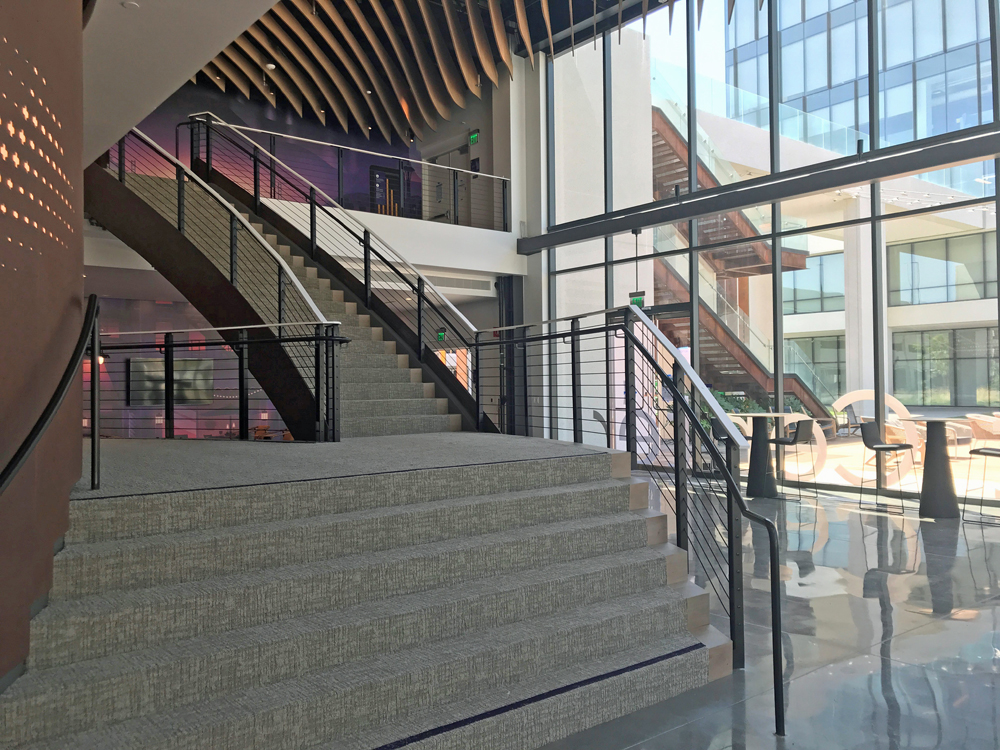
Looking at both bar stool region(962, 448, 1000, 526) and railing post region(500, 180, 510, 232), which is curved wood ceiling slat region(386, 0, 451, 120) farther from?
bar stool region(962, 448, 1000, 526)

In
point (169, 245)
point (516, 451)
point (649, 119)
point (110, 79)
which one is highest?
point (649, 119)

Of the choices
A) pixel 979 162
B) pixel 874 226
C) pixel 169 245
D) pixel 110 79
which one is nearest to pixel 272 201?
pixel 169 245

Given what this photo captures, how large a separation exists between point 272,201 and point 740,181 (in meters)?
5.62

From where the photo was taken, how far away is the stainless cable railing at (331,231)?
7.47m

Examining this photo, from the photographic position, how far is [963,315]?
26.7ft

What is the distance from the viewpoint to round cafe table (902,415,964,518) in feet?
24.3

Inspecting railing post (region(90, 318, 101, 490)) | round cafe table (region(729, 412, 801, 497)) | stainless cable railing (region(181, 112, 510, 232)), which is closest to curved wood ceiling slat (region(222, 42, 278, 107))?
stainless cable railing (region(181, 112, 510, 232))

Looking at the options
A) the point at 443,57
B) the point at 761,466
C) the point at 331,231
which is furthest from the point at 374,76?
the point at 761,466

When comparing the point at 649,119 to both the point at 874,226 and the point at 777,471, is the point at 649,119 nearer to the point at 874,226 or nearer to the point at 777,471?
the point at 874,226

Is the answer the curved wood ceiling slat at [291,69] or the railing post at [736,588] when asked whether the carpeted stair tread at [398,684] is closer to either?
the railing post at [736,588]

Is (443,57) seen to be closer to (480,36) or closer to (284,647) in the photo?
(480,36)

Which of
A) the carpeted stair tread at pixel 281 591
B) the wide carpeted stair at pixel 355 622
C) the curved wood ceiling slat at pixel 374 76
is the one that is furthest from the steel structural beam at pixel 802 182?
the carpeted stair tread at pixel 281 591

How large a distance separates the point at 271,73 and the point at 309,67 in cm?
67

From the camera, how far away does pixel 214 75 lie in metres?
12.2
